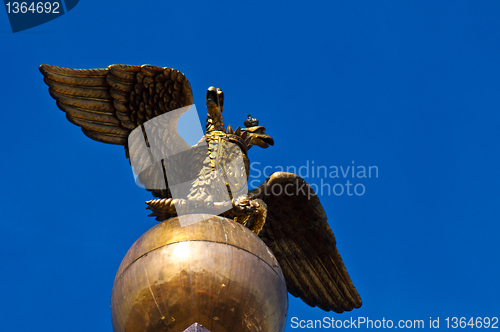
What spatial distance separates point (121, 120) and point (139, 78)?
0.70m

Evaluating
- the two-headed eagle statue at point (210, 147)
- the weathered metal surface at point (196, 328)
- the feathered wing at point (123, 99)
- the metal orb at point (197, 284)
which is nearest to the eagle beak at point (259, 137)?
the two-headed eagle statue at point (210, 147)

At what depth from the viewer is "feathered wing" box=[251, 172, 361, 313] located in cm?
1080

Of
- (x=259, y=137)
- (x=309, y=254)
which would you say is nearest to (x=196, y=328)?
(x=259, y=137)

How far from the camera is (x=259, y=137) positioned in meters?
10.5

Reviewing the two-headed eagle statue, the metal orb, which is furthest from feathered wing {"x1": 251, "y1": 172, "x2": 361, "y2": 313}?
the metal orb

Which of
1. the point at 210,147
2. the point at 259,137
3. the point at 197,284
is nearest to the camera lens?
the point at 197,284

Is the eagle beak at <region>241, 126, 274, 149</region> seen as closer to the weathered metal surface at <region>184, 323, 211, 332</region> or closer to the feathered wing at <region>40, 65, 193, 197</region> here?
the feathered wing at <region>40, 65, 193, 197</region>

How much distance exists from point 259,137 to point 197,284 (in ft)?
12.0

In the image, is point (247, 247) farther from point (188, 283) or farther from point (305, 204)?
point (305, 204)

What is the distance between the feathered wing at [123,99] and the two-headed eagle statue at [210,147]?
0.01m

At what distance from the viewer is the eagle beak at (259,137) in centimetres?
1051

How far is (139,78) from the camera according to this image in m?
9.89

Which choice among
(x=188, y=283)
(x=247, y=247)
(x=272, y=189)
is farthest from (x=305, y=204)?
(x=188, y=283)

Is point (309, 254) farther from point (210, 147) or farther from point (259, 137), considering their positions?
point (210, 147)
